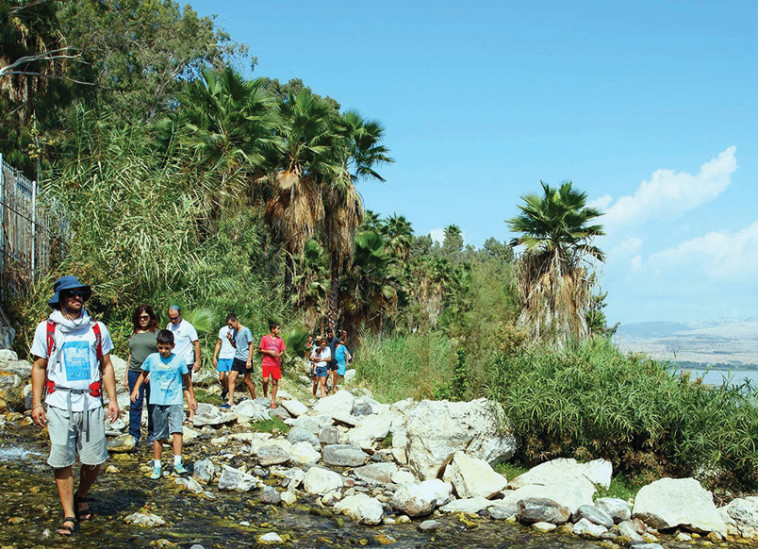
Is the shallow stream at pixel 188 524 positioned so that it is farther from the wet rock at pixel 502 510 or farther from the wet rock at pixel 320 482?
the wet rock at pixel 320 482

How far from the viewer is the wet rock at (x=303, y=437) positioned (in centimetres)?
991

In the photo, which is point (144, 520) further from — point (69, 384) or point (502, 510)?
point (502, 510)

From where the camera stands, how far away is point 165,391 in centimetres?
709

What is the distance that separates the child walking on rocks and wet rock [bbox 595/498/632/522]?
15.4 feet

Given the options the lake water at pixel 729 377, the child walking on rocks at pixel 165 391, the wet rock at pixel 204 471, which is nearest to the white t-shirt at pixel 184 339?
the child walking on rocks at pixel 165 391

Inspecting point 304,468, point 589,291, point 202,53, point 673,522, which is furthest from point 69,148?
point 202,53

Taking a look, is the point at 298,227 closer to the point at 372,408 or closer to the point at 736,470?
the point at 372,408

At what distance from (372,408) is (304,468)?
161 inches

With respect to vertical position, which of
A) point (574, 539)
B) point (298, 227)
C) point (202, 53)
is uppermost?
point (202, 53)

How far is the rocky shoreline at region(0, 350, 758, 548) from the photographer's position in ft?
23.3

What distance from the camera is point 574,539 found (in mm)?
6766

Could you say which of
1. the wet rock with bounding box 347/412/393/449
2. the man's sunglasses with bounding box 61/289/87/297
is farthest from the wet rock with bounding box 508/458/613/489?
the man's sunglasses with bounding box 61/289/87/297

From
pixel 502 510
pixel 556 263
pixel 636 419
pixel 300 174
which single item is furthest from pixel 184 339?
pixel 300 174

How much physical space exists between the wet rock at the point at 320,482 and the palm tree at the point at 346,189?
50.8ft
